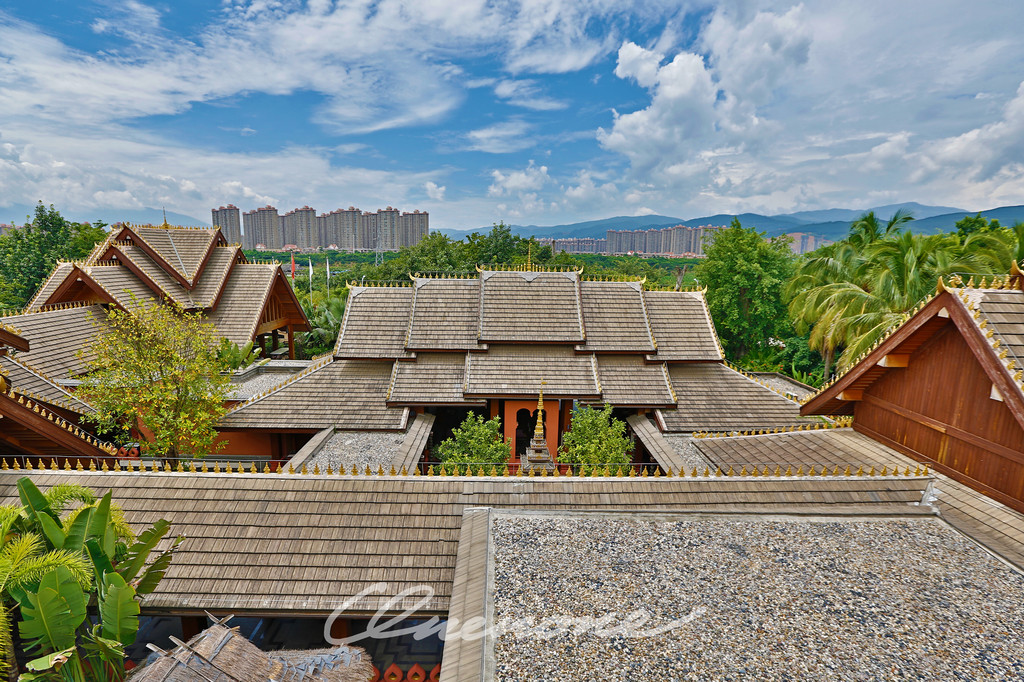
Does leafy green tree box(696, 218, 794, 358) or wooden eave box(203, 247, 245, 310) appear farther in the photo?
leafy green tree box(696, 218, 794, 358)

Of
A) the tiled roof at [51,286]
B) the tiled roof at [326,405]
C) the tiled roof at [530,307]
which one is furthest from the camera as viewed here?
the tiled roof at [51,286]

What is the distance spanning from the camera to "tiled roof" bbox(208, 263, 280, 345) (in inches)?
762

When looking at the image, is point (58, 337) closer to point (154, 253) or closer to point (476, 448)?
point (154, 253)

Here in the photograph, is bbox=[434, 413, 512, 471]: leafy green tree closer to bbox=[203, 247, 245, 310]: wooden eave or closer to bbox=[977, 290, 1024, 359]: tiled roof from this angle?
bbox=[977, 290, 1024, 359]: tiled roof

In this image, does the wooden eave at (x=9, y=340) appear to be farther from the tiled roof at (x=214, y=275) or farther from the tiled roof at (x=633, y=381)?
the tiled roof at (x=633, y=381)

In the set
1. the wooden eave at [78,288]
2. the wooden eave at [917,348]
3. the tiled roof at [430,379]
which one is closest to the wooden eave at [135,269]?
the wooden eave at [78,288]

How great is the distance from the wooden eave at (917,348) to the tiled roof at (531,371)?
5.72 m

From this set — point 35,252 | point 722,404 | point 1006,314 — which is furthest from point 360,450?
point 35,252

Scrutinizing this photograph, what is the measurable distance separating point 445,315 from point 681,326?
8.01m

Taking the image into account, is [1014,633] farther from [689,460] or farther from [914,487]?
[689,460]

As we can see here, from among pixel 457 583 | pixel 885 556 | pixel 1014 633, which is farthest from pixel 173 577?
pixel 1014 633

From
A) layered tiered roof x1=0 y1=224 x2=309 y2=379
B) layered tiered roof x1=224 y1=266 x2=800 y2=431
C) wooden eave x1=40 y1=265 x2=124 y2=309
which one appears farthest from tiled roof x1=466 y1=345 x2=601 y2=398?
wooden eave x1=40 y1=265 x2=124 y2=309

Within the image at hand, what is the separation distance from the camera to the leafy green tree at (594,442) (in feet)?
38.4

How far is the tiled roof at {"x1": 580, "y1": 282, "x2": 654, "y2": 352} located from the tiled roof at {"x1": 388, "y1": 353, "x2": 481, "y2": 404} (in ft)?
13.5
